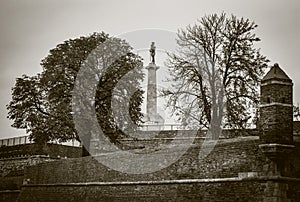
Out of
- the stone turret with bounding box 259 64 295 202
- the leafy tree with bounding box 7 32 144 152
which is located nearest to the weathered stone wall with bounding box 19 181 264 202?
the stone turret with bounding box 259 64 295 202

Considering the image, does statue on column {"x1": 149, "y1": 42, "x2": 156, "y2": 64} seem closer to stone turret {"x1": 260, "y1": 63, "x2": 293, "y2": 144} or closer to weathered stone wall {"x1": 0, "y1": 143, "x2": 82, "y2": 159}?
weathered stone wall {"x1": 0, "y1": 143, "x2": 82, "y2": 159}

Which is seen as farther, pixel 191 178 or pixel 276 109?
pixel 191 178

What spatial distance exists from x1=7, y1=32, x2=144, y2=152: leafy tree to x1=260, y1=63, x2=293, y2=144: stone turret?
1488cm

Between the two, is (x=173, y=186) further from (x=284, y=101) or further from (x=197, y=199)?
(x=284, y=101)

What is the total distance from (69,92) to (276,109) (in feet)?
52.6

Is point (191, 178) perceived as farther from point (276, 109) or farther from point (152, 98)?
point (152, 98)

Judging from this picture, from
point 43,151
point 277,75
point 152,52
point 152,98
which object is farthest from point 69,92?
point 277,75

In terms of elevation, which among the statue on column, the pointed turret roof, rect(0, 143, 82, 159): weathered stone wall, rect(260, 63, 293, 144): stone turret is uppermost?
the statue on column

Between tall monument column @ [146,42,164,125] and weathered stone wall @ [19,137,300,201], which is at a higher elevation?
tall monument column @ [146,42,164,125]

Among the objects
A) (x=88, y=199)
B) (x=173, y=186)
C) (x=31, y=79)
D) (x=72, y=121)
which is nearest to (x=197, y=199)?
(x=173, y=186)

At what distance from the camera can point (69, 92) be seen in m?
28.1

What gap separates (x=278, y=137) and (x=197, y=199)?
326cm

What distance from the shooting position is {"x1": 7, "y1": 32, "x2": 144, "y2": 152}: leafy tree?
27891 mm

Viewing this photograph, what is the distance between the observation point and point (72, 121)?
27.6m
